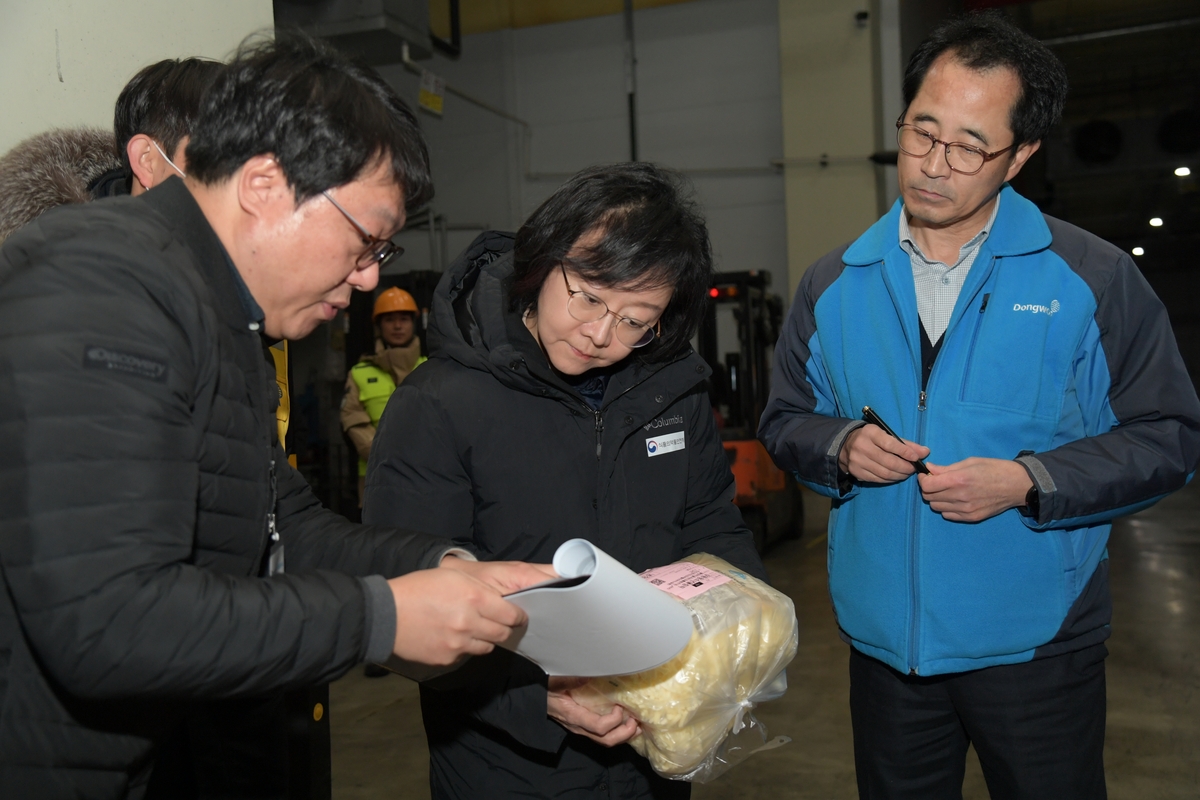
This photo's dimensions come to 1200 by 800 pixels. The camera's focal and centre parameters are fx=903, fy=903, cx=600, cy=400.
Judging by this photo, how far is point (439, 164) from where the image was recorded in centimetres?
976

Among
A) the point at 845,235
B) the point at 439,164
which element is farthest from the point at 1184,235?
the point at 439,164

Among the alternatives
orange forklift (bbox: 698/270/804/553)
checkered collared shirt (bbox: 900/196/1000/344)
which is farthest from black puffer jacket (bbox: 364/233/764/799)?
orange forklift (bbox: 698/270/804/553)

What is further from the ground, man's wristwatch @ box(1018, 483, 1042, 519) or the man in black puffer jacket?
the man in black puffer jacket

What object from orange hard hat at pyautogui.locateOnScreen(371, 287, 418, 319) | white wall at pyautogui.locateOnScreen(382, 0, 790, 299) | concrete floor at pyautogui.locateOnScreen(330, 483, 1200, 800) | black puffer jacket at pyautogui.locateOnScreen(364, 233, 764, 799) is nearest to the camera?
black puffer jacket at pyautogui.locateOnScreen(364, 233, 764, 799)

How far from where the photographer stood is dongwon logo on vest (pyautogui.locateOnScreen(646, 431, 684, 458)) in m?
1.70

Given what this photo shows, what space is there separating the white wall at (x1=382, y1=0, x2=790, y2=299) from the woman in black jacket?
8.65 metres

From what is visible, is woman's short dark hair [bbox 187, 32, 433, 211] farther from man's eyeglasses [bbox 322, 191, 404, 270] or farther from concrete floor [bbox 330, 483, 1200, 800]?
concrete floor [bbox 330, 483, 1200, 800]

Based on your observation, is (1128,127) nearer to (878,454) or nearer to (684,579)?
(878,454)

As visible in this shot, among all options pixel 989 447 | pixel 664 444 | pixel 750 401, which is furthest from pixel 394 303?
pixel 989 447

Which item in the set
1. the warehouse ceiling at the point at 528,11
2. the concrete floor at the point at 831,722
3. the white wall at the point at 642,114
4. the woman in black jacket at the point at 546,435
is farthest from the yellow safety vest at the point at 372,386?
the warehouse ceiling at the point at 528,11

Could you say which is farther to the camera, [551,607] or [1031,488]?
[1031,488]

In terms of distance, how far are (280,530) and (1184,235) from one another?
13346 mm

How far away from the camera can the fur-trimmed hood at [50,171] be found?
1.70 m

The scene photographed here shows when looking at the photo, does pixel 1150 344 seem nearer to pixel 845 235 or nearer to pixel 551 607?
pixel 551 607
